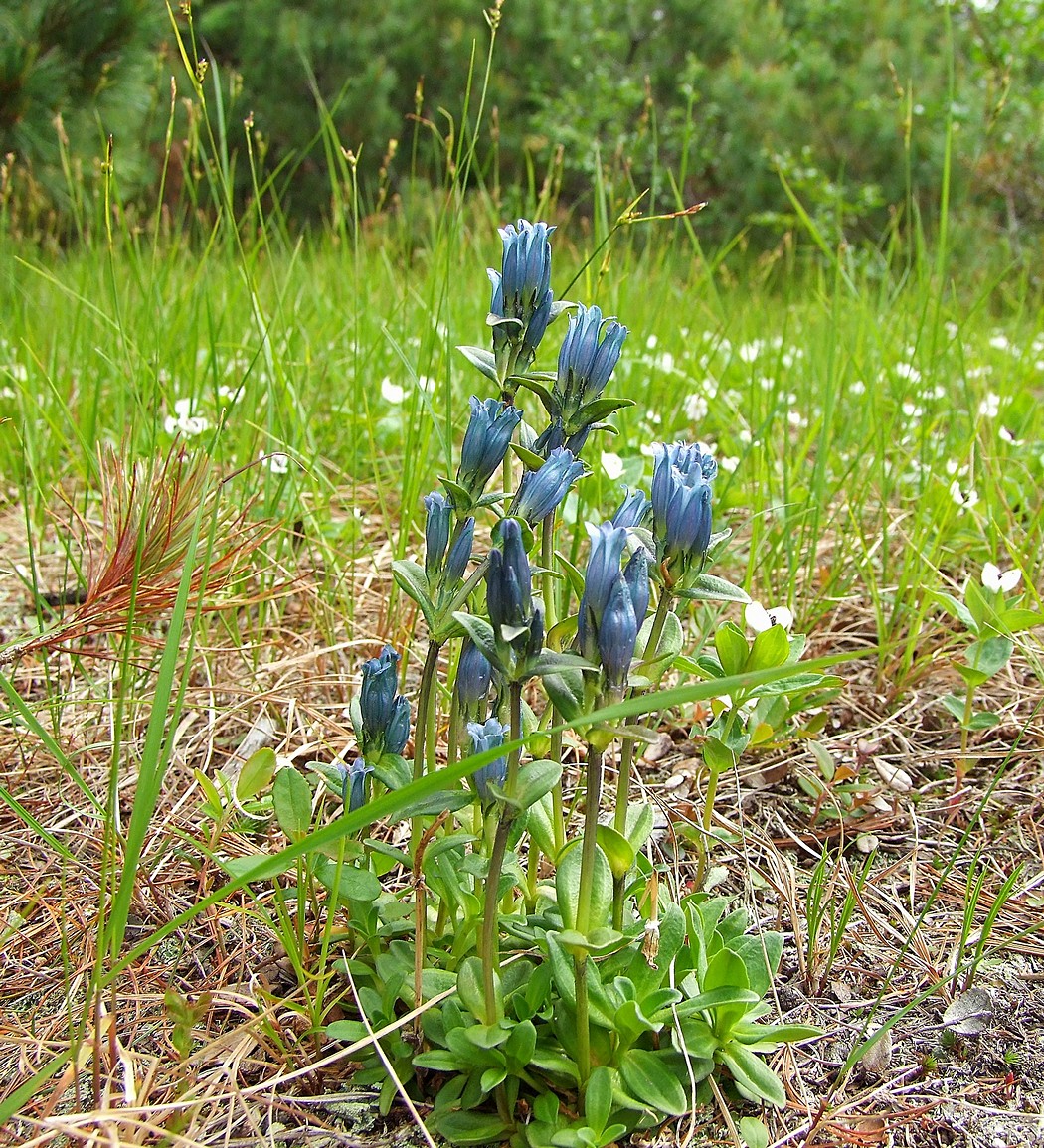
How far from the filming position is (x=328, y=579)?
7.27 ft

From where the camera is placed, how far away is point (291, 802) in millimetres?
1425

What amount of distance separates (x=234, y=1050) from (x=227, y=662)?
0.99 meters

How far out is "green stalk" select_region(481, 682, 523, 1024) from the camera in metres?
1.17

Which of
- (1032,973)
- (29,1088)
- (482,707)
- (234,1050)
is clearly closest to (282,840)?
(234,1050)

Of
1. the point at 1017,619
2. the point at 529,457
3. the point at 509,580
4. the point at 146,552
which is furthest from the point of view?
the point at 1017,619

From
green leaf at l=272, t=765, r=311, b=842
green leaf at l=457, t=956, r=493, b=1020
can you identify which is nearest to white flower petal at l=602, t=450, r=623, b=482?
green leaf at l=272, t=765, r=311, b=842

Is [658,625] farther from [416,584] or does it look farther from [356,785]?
[356,785]

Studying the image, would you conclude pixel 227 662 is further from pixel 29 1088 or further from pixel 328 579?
pixel 29 1088

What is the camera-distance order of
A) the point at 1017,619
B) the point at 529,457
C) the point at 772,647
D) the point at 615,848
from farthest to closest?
the point at 1017,619, the point at 772,647, the point at 529,457, the point at 615,848

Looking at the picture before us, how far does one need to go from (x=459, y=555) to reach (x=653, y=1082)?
2.26 ft

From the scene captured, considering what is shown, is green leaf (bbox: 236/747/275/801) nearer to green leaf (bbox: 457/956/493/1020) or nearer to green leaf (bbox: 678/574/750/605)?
green leaf (bbox: 457/956/493/1020)

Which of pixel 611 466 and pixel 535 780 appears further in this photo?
pixel 611 466

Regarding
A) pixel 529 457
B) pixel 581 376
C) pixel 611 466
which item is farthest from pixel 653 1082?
pixel 611 466

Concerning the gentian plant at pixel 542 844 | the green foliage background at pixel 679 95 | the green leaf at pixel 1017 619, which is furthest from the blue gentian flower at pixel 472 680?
the green foliage background at pixel 679 95
